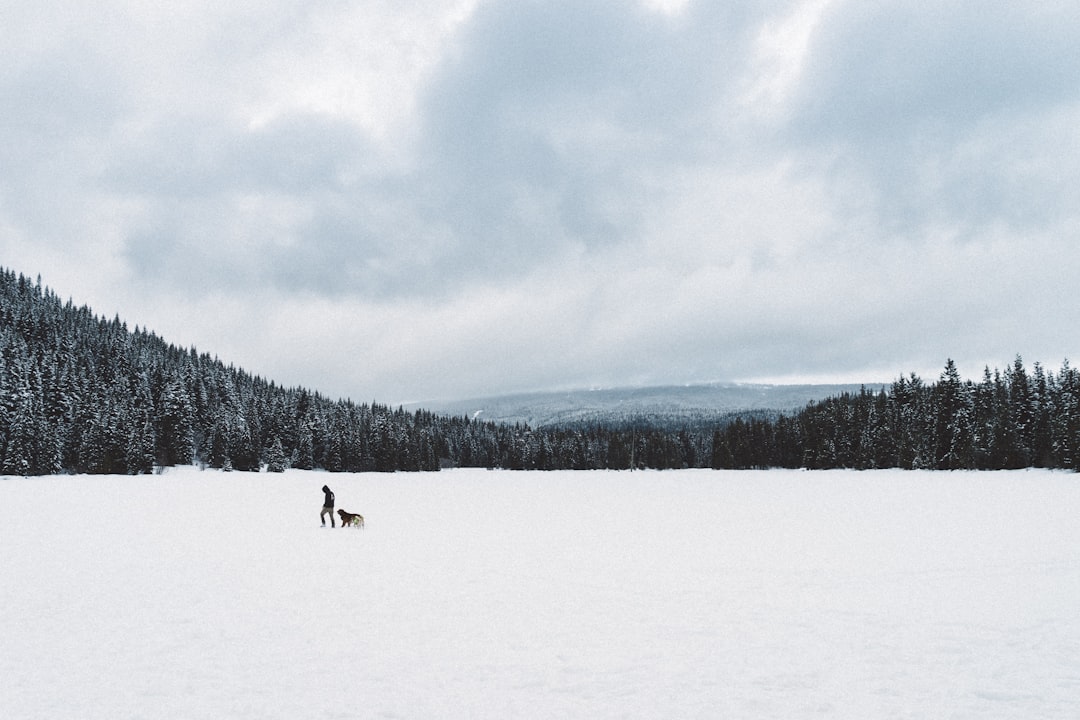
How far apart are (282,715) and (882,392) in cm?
12575

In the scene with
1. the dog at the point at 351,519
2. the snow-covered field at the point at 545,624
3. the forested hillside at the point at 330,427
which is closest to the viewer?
the snow-covered field at the point at 545,624

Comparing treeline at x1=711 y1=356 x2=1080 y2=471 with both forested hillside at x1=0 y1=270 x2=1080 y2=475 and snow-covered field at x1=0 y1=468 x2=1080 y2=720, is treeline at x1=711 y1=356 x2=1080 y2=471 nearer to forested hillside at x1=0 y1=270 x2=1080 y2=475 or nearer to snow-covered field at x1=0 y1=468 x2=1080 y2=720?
forested hillside at x1=0 y1=270 x2=1080 y2=475

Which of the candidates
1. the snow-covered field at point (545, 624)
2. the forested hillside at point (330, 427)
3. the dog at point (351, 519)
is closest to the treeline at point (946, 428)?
the forested hillside at point (330, 427)

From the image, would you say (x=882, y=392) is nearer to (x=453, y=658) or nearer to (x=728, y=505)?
(x=728, y=505)

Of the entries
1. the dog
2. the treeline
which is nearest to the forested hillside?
the treeline

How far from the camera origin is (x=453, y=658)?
10.7 m

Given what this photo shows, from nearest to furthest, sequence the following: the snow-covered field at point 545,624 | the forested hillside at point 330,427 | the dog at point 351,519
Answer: the snow-covered field at point 545,624 < the dog at point 351,519 < the forested hillside at point 330,427

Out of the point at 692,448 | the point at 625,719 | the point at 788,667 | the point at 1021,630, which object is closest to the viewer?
the point at 625,719

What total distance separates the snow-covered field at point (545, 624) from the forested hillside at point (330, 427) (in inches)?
2992

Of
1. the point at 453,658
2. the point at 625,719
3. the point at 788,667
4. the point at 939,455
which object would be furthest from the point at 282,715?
the point at 939,455

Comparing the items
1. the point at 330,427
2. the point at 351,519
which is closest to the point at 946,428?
the point at 351,519

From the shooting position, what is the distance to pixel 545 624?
12688mm

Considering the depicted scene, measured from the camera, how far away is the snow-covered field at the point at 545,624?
29.2 ft

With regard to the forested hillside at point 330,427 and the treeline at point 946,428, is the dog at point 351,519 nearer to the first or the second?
the forested hillside at point 330,427
